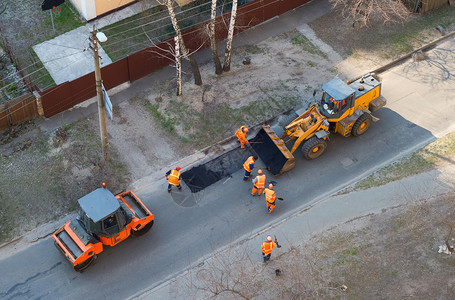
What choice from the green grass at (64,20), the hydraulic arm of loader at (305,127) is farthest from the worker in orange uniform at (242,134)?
the green grass at (64,20)

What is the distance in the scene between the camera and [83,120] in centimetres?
2431

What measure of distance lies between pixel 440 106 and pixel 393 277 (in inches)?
351

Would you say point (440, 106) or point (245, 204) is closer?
point (245, 204)

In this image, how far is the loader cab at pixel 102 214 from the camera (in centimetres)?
1880

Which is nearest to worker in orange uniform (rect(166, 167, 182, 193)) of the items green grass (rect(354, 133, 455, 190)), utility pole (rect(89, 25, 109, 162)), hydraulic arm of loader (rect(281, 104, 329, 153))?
utility pole (rect(89, 25, 109, 162))

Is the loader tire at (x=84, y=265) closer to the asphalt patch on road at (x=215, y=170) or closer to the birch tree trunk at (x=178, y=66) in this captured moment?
the asphalt patch on road at (x=215, y=170)

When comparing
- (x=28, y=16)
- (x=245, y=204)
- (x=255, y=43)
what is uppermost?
(x=28, y=16)

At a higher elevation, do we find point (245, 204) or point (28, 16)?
point (28, 16)

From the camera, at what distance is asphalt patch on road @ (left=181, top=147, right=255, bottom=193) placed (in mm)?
22234

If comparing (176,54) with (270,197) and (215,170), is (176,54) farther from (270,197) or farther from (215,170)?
(270,197)

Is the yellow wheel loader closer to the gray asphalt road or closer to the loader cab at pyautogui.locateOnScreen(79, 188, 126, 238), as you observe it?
the gray asphalt road

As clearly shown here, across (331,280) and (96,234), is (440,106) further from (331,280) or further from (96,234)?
(96,234)

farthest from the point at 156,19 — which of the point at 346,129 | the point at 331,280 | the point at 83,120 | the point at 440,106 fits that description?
the point at 331,280

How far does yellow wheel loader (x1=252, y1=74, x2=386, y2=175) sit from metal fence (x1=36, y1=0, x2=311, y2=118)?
6.33 metres
